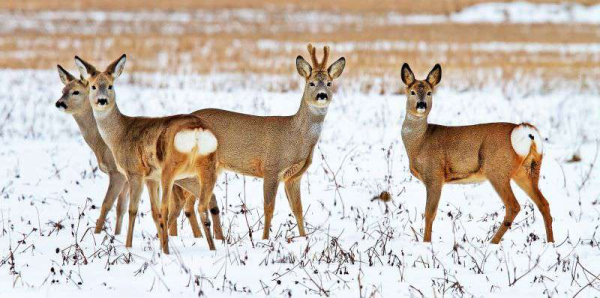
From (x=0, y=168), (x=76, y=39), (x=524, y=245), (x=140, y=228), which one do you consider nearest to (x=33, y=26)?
(x=76, y=39)

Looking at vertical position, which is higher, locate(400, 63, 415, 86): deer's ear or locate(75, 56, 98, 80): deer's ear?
locate(75, 56, 98, 80): deer's ear

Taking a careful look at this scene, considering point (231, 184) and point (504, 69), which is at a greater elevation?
point (504, 69)

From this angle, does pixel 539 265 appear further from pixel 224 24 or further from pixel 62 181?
pixel 224 24

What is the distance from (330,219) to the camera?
Answer: 36.1ft

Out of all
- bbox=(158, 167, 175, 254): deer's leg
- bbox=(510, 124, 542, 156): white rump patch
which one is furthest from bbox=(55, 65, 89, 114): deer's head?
bbox=(510, 124, 542, 156): white rump patch

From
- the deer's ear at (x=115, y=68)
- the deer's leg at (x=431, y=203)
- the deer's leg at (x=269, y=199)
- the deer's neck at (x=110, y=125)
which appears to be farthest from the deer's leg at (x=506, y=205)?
the deer's ear at (x=115, y=68)

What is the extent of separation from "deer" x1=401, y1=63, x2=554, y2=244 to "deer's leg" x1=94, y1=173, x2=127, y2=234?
3150mm

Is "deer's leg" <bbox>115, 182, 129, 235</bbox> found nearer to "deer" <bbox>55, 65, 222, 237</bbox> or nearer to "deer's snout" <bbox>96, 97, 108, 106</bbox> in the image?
"deer" <bbox>55, 65, 222, 237</bbox>

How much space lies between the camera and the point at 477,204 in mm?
11547

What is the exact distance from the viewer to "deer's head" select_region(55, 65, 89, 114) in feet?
35.2

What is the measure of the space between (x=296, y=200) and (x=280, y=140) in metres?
0.67

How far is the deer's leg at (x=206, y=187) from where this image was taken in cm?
880

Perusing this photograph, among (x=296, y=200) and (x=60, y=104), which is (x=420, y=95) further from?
(x=60, y=104)

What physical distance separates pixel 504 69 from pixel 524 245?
1386cm
